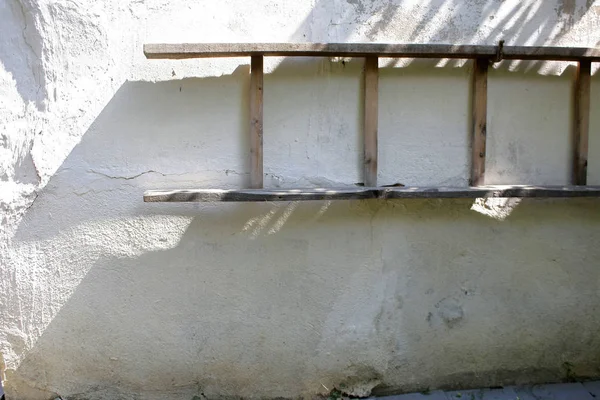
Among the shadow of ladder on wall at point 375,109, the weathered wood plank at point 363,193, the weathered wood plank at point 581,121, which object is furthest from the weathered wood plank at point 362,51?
the weathered wood plank at point 363,193

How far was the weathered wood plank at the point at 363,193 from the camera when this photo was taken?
249 cm

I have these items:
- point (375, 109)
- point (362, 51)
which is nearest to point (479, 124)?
point (375, 109)

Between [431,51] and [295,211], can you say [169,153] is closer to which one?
[295,211]

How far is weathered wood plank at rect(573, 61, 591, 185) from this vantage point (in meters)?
2.79

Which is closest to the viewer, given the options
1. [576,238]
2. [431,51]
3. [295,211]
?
[431,51]

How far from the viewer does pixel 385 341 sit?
284 cm

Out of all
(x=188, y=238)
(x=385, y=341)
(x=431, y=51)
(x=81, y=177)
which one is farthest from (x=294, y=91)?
(x=385, y=341)

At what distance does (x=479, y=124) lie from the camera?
2.75 meters

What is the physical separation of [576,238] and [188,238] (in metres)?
2.27

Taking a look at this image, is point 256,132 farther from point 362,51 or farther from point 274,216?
point 362,51

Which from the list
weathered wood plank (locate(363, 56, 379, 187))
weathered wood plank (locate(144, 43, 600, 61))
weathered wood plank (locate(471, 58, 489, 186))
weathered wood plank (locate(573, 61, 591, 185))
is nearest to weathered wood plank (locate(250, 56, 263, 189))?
weathered wood plank (locate(144, 43, 600, 61))

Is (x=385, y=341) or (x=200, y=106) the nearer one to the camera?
(x=200, y=106)

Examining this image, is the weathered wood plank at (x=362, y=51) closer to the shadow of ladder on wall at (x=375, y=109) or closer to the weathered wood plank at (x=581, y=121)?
the shadow of ladder on wall at (x=375, y=109)

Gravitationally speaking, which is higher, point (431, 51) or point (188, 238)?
point (431, 51)
